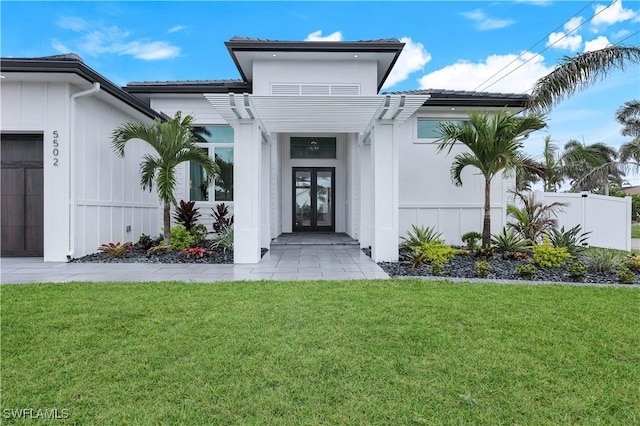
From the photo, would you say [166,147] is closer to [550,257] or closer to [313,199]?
[313,199]

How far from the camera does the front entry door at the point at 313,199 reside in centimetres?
1332

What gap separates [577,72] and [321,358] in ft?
32.4

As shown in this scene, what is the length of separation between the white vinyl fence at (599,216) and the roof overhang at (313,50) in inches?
235

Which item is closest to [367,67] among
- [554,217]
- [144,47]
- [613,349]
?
[554,217]

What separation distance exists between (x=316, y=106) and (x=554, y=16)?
43.2ft

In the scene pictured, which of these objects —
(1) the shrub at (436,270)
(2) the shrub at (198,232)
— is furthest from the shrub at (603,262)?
(2) the shrub at (198,232)

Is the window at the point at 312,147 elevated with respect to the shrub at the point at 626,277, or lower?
elevated

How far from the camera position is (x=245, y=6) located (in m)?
11.5

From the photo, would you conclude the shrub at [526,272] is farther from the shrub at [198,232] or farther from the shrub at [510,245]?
the shrub at [198,232]

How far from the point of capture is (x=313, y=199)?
1334 centimetres

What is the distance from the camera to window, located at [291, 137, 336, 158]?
1330cm

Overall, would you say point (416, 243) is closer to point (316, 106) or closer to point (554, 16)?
point (316, 106)

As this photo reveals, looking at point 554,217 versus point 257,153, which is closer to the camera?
point 257,153

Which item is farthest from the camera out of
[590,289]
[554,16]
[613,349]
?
[554,16]
